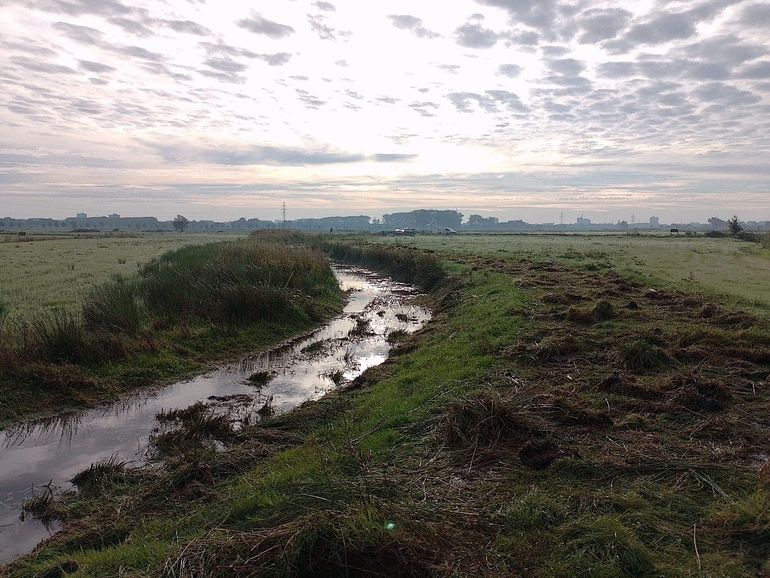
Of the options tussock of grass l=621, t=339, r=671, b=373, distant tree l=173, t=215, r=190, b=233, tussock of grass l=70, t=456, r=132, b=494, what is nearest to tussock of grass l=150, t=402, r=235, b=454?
tussock of grass l=70, t=456, r=132, b=494

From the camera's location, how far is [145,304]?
17.5 m

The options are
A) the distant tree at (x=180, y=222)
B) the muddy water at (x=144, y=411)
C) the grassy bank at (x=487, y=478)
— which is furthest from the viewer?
the distant tree at (x=180, y=222)

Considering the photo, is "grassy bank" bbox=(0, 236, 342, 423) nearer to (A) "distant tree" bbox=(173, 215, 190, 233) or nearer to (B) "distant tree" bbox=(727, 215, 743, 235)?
(B) "distant tree" bbox=(727, 215, 743, 235)

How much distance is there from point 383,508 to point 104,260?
43.0 meters

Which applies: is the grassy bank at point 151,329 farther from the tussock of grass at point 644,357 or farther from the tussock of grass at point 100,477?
the tussock of grass at point 644,357

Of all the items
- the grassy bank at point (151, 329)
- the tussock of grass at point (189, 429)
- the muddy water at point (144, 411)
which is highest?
the grassy bank at point (151, 329)

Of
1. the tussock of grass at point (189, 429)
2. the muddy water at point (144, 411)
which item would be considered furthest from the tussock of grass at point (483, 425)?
the muddy water at point (144, 411)

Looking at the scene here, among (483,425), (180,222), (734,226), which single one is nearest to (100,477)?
(483,425)

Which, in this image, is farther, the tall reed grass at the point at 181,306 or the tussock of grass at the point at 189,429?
the tall reed grass at the point at 181,306

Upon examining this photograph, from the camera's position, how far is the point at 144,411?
10289 mm

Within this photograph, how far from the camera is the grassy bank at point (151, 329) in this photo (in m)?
10.6

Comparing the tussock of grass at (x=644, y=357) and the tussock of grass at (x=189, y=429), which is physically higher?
the tussock of grass at (x=644, y=357)

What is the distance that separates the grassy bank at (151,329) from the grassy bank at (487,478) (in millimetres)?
2881

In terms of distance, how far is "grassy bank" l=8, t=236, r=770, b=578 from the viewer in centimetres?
390
